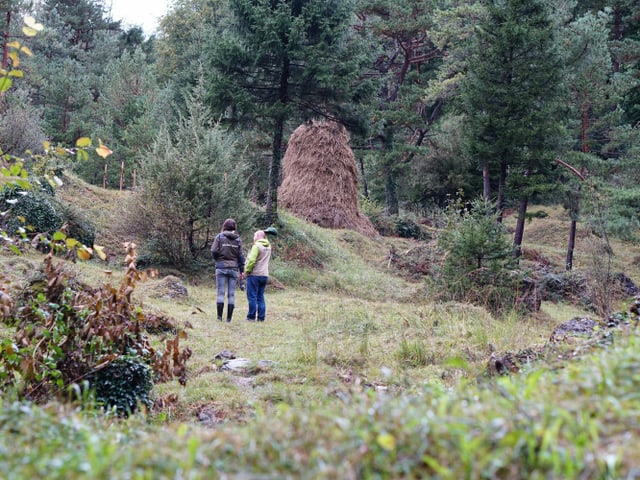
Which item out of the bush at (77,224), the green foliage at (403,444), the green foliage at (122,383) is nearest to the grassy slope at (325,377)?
the green foliage at (403,444)

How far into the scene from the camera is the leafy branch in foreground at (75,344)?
429cm

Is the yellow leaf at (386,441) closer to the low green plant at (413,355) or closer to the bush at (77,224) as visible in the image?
the low green plant at (413,355)

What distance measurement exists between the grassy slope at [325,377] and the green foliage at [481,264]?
1.06 meters

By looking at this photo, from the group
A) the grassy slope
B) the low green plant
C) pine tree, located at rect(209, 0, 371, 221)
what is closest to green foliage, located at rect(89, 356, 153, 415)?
the grassy slope

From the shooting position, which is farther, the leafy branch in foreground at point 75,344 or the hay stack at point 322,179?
the hay stack at point 322,179

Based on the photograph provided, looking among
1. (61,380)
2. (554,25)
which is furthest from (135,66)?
(61,380)

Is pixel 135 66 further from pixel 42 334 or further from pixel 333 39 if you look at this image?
pixel 42 334

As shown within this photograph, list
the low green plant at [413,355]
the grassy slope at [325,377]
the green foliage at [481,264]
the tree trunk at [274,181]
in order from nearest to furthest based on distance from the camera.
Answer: the grassy slope at [325,377], the low green plant at [413,355], the green foliage at [481,264], the tree trunk at [274,181]

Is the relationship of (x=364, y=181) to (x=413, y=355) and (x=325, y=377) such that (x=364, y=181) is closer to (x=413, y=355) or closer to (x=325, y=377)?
(x=413, y=355)

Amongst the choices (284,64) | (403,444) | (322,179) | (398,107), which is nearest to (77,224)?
(284,64)

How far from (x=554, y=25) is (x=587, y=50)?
4.17m

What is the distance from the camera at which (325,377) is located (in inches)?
242

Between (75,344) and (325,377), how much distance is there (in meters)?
2.77

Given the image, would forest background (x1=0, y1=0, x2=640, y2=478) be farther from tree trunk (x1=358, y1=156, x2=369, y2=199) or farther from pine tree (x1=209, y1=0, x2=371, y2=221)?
tree trunk (x1=358, y1=156, x2=369, y2=199)
